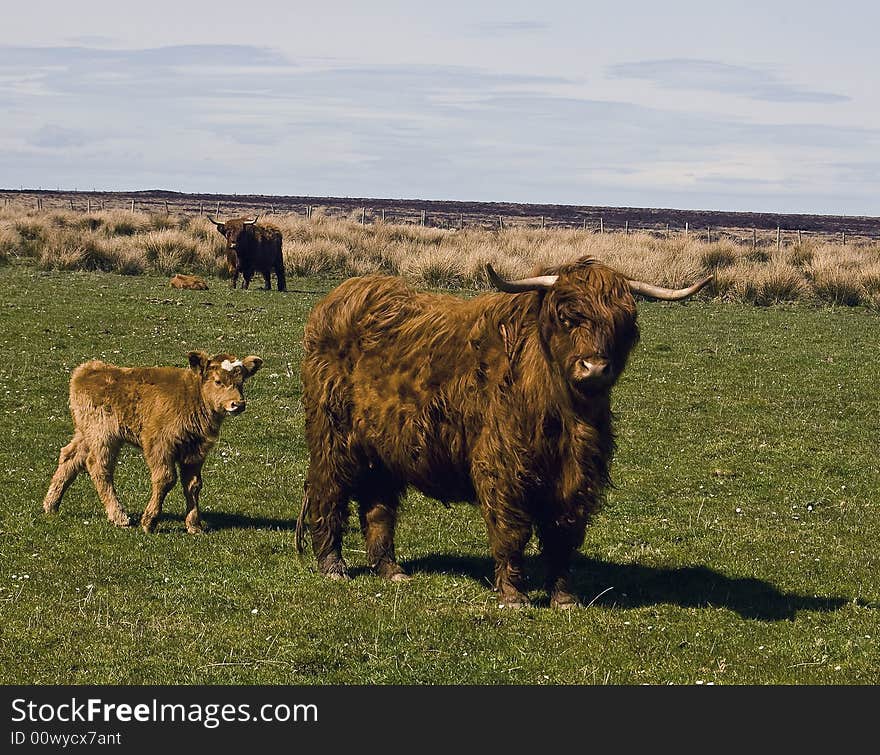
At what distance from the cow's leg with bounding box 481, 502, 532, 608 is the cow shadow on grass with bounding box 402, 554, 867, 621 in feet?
1.04

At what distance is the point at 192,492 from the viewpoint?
1058 cm

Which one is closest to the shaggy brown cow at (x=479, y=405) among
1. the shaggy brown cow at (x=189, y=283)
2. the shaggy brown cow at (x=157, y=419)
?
the shaggy brown cow at (x=157, y=419)

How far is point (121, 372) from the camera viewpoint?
428 inches

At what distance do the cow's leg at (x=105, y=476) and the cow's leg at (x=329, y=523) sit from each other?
2.16 m

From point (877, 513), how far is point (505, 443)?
5.51 m

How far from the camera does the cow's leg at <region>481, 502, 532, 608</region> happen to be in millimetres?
8203

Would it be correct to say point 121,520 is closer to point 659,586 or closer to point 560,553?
point 560,553

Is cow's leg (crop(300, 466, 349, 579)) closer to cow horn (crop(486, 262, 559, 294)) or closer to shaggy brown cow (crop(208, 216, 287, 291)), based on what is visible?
cow horn (crop(486, 262, 559, 294))

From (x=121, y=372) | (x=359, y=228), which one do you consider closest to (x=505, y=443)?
(x=121, y=372)

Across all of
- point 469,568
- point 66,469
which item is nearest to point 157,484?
point 66,469

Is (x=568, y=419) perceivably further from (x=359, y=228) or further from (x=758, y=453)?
(x=359, y=228)

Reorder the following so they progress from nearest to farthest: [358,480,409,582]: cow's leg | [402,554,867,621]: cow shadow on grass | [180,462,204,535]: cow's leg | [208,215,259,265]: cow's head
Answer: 1. [402,554,867,621]: cow shadow on grass
2. [358,480,409,582]: cow's leg
3. [180,462,204,535]: cow's leg
4. [208,215,259,265]: cow's head

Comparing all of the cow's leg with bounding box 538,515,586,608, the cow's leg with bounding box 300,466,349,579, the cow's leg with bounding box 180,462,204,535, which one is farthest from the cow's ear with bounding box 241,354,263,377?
the cow's leg with bounding box 538,515,586,608

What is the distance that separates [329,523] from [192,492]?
1818 millimetres
